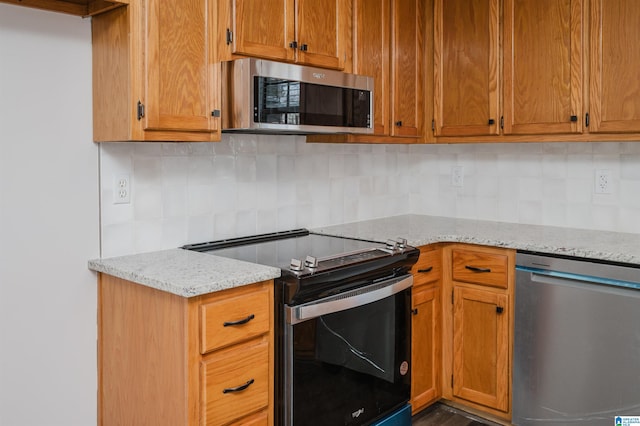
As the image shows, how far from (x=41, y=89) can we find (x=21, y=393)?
3.37 feet

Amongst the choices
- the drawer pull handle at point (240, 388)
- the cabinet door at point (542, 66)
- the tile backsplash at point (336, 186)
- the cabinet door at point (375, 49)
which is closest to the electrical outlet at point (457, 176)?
the tile backsplash at point (336, 186)

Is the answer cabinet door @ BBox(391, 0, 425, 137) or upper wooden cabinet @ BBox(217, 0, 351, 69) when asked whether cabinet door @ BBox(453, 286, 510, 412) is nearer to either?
cabinet door @ BBox(391, 0, 425, 137)

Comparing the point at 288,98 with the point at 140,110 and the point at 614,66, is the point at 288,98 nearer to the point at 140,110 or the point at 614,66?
the point at 140,110

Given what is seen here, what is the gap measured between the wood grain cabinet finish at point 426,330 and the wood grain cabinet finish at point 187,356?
36.4 inches

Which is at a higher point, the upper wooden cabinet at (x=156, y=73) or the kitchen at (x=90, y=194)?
the upper wooden cabinet at (x=156, y=73)

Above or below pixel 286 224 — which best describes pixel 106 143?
above

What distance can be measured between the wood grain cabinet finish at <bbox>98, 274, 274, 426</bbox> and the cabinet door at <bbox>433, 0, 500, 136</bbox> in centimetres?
156

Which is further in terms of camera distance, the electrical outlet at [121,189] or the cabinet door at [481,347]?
the cabinet door at [481,347]

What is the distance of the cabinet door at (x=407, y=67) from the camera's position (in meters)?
2.90

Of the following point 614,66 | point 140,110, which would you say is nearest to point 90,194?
point 140,110

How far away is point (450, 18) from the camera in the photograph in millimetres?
3021

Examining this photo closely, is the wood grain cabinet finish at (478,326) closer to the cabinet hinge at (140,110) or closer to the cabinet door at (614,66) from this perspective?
the cabinet door at (614,66)

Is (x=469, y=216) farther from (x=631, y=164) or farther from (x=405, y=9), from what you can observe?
(x=405, y=9)

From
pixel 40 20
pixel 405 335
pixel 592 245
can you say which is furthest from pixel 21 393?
pixel 592 245
